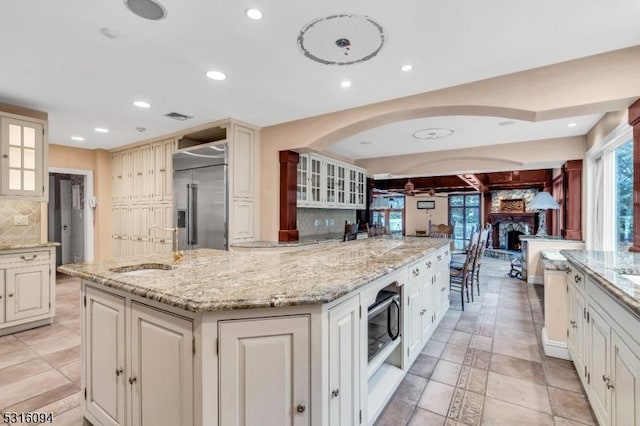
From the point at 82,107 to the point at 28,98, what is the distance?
0.46 metres

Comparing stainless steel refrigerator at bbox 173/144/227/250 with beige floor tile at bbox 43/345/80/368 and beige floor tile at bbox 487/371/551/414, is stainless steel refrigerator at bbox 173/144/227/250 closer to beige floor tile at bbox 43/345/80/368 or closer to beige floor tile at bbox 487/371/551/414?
beige floor tile at bbox 43/345/80/368

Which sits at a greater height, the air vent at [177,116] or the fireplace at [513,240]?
the air vent at [177,116]

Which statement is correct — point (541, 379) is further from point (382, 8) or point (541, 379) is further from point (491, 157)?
point (491, 157)

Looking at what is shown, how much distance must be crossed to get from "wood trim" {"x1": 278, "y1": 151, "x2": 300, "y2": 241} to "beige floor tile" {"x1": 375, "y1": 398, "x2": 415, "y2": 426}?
2.56 m

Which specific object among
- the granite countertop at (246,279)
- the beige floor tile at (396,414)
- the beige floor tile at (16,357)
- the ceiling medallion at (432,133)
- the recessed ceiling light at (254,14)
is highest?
the recessed ceiling light at (254,14)

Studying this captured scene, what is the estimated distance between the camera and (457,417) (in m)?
1.96

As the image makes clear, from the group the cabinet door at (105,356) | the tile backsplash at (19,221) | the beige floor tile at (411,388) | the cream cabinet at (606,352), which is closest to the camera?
the cream cabinet at (606,352)

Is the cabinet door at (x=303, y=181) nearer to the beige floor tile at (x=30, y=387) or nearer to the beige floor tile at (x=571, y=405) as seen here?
the beige floor tile at (x=30, y=387)

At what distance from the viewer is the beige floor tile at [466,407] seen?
194 cm

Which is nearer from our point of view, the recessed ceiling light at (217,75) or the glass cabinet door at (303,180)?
the recessed ceiling light at (217,75)

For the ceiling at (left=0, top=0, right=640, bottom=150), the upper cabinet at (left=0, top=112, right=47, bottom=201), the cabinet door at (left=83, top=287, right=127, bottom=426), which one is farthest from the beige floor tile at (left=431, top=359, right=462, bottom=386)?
the upper cabinet at (left=0, top=112, right=47, bottom=201)

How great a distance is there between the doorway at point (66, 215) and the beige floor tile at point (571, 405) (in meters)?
7.74

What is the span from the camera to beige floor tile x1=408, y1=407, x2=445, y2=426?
1898 millimetres

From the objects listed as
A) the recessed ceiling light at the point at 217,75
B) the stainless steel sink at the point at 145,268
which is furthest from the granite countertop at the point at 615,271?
the recessed ceiling light at the point at 217,75
